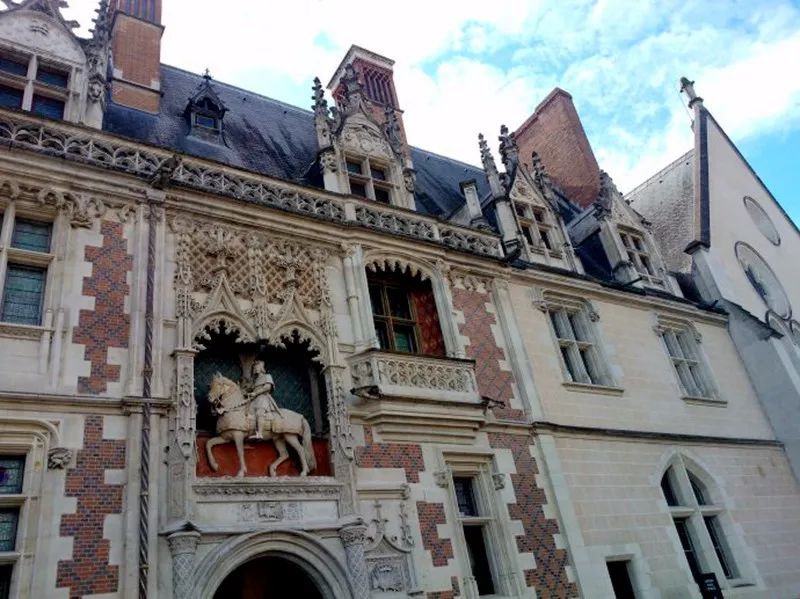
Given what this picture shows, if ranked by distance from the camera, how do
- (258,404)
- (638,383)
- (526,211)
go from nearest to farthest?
(258,404)
(638,383)
(526,211)

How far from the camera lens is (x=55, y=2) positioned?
11.0m

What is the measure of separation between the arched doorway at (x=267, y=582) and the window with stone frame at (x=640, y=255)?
36.5 ft

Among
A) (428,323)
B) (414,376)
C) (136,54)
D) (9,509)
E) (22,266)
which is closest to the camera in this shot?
(9,509)

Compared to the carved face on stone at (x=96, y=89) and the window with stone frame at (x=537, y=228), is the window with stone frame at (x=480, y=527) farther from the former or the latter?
the carved face on stone at (x=96, y=89)

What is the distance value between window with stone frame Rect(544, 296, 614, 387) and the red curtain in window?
2799mm

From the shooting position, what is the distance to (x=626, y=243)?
17156 mm

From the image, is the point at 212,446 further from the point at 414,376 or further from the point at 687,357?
the point at 687,357

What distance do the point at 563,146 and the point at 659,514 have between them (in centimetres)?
1235

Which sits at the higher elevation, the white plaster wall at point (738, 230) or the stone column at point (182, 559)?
the white plaster wall at point (738, 230)

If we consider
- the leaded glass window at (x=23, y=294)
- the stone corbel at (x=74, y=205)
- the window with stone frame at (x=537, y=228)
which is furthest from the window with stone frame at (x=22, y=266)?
the window with stone frame at (x=537, y=228)

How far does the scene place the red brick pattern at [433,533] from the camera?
9.08 m

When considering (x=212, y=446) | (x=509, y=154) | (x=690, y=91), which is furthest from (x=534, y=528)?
(x=690, y=91)

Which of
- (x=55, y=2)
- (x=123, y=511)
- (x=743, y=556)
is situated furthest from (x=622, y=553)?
(x=55, y=2)

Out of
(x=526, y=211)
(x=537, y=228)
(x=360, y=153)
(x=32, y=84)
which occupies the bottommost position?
(x=537, y=228)
